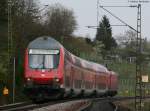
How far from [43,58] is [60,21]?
188 ft

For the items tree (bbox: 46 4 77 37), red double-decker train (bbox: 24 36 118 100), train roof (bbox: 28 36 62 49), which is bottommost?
red double-decker train (bbox: 24 36 118 100)

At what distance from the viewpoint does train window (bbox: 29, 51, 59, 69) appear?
36188 mm

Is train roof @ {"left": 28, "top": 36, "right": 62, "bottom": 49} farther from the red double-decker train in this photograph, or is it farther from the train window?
the train window

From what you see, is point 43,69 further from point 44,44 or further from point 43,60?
point 44,44

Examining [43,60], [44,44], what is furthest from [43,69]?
[44,44]

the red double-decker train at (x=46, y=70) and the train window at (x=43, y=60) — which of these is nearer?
the red double-decker train at (x=46, y=70)

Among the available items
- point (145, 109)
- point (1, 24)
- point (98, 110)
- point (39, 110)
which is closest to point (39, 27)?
point (1, 24)

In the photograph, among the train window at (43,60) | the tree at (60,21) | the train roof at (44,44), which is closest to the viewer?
the train window at (43,60)

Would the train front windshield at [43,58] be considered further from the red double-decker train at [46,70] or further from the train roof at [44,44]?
the train roof at [44,44]

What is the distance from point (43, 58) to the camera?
119 ft

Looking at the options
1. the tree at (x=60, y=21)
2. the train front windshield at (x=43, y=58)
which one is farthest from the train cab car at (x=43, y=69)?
the tree at (x=60, y=21)

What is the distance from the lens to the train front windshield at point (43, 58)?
36219mm

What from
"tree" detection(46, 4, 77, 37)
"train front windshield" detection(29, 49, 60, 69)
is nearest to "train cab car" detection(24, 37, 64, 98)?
"train front windshield" detection(29, 49, 60, 69)

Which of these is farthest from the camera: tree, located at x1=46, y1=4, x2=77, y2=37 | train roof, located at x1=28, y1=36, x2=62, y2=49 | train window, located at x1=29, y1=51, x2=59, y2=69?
tree, located at x1=46, y1=4, x2=77, y2=37
